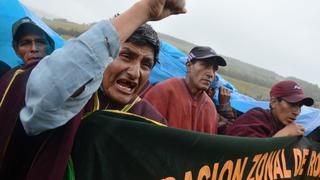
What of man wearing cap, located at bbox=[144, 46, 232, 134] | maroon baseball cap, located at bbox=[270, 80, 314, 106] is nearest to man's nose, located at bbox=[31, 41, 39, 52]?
man wearing cap, located at bbox=[144, 46, 232, 134]

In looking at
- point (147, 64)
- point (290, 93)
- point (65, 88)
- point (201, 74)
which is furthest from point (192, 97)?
point (65, 88)

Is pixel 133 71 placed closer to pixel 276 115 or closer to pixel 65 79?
pixel 65 79

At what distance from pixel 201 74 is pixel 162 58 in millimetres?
2328

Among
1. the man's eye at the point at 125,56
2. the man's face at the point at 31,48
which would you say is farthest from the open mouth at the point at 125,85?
the man's face at the point at 31,48

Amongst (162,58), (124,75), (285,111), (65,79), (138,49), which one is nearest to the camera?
(65,79)

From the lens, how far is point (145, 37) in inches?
77.5

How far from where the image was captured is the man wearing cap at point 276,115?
3.72 m

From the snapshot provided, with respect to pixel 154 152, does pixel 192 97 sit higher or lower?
lower

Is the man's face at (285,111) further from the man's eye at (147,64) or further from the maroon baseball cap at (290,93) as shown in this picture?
the man's eye at (147,64)

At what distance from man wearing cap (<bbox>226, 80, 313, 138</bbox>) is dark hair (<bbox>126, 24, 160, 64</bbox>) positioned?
1.94 m

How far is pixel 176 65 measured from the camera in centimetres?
621

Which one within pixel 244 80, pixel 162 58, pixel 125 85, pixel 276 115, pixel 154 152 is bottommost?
pixel 244 80

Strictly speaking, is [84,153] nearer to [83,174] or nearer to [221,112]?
[83,174]

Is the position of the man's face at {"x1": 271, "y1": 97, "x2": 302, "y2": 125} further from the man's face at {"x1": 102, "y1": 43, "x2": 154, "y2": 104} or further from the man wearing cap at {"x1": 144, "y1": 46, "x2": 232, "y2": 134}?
the man's face at {"x1": 102, "y1": 43, "x2": 154, "y2": 104}
